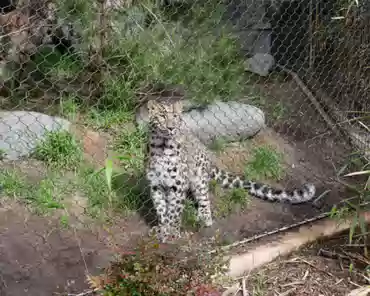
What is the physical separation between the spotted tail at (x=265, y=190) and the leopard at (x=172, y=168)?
16cm

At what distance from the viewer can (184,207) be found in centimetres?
345

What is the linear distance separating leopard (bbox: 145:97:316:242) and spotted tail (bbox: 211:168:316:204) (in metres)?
0.16

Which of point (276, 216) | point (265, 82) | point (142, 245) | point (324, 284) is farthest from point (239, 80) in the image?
point (142, 245)

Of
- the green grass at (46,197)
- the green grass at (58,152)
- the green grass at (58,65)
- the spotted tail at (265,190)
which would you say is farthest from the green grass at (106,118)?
the spotted tail at (265,190)

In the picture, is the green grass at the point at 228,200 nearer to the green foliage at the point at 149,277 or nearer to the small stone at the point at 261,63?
the green foliage at the point at 149,277

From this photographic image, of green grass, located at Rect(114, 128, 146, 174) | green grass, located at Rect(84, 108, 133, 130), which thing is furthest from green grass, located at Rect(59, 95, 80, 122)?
green grass, located at Rect(114, 128, 146, 174)

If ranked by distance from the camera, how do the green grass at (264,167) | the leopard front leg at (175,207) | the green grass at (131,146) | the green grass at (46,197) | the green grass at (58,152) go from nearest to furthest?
the leopard front leg at (175,207), the green grass at (46,197), the green grass at (58,152), the green grass at (131,146), the green grass at (264,167)

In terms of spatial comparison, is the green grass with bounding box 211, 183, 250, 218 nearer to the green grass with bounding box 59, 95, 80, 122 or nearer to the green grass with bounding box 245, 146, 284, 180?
the green grass with bounding box 245, 146, 284, 180

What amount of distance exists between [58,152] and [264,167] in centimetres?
150

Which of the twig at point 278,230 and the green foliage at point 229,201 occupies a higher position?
the twig at point 278,230

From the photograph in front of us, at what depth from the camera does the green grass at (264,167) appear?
407 centimetres

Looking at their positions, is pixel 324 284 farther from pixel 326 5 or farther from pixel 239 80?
pixel 326 5

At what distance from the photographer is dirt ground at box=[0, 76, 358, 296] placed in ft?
9.20

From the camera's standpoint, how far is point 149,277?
2.08 metres
